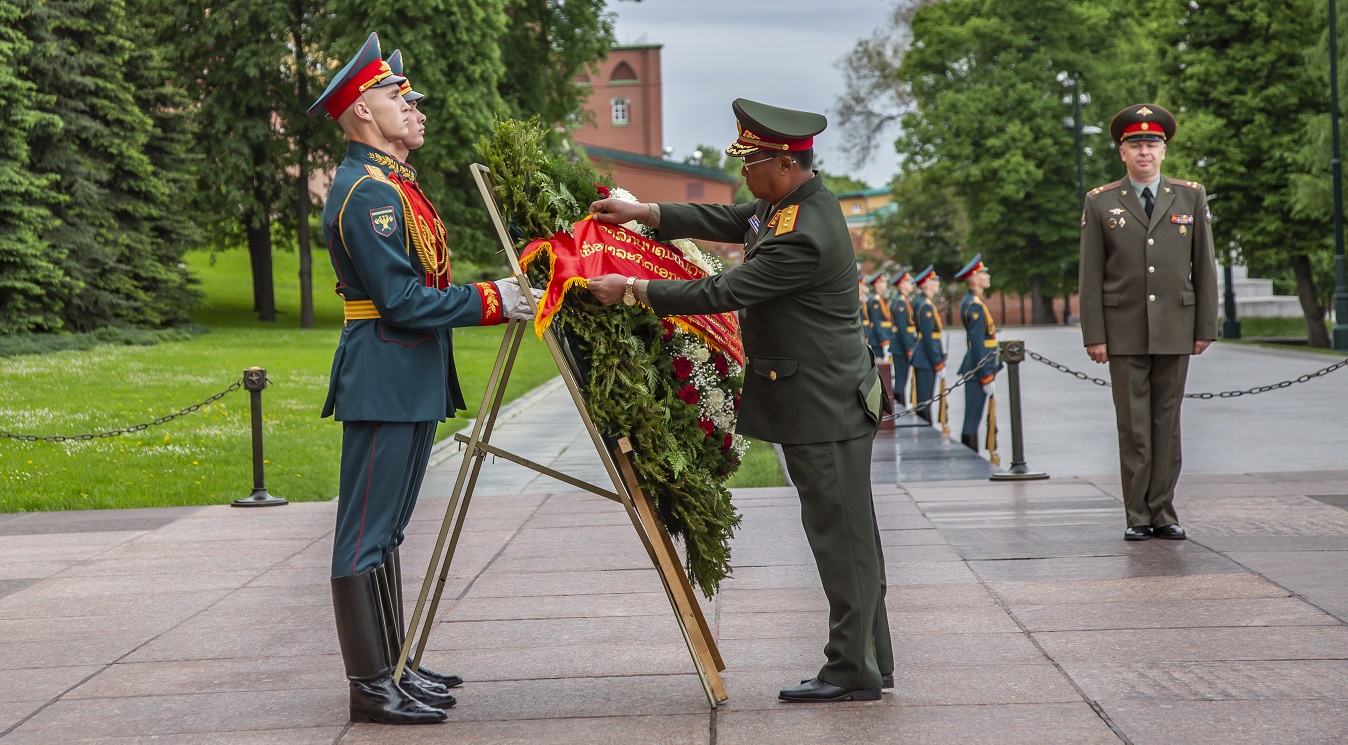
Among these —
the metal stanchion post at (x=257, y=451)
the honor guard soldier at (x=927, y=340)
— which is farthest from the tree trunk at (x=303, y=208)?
the metal stanchion post at (x=257, y=451)

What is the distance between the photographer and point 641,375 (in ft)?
15.0

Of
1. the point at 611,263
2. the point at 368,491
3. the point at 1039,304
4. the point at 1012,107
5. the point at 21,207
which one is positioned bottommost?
the point at 368,491

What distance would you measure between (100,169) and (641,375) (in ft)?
91.6

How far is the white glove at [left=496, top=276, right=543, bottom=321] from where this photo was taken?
4.55 meters

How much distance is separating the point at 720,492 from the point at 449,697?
120cm

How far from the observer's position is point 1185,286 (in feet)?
24.0

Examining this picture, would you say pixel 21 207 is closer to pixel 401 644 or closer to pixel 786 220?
pixel 401 644

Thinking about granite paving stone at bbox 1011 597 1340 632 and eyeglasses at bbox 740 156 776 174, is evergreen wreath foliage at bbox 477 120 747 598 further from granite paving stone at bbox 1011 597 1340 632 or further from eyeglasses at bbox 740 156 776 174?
granite paving stone at bbox 1011 597 1340 632

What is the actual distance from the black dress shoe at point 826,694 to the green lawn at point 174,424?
20.0 ft

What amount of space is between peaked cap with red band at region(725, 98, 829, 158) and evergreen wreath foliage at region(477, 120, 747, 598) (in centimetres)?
58

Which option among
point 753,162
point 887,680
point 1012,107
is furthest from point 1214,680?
point 1012,107

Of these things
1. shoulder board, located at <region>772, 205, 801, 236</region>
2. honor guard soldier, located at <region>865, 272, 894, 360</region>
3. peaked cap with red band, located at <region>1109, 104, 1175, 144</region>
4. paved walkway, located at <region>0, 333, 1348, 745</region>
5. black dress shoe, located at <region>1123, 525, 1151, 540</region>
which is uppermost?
peaked cap with red band, located at <region>1109, 104, 1175, 144</region>

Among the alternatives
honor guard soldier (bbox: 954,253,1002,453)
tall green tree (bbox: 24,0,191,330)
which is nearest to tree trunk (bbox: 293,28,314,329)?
tall green tree (bbox: 24,0,191,330)

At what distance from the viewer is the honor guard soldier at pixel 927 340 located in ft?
52.0
